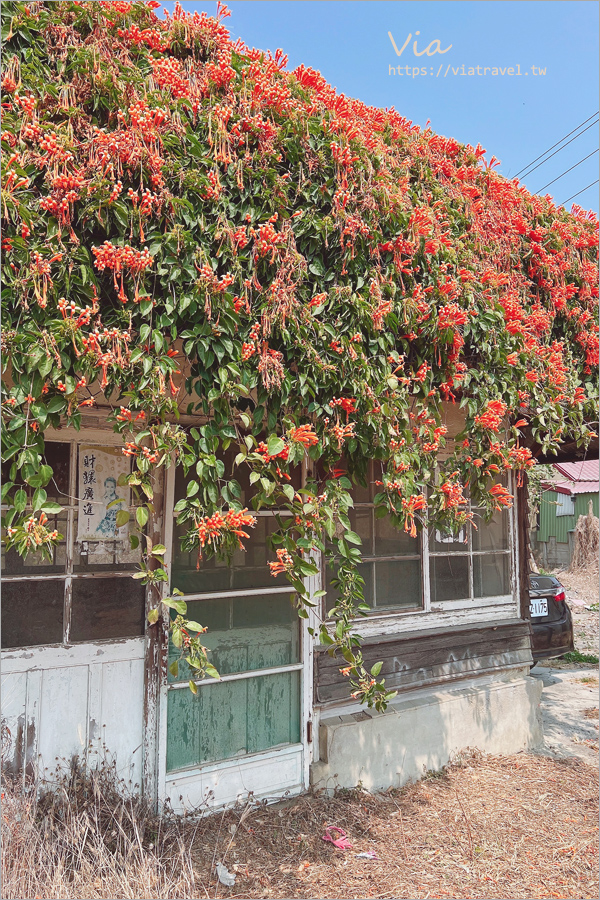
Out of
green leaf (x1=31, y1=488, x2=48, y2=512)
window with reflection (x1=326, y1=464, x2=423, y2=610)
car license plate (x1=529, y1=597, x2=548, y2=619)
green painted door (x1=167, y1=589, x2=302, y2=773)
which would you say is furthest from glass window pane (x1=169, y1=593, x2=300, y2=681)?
car license plate (x1=529, y1=597, x2=548, y2=619)

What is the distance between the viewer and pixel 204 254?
7.14 ft

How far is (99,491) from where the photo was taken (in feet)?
10.2

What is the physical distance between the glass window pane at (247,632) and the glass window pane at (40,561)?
0.73m

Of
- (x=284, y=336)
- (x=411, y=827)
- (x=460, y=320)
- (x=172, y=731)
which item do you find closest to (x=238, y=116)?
(x=284, y=336)

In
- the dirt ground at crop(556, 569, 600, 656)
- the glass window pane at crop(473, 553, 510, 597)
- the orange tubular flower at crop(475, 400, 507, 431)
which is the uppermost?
the orange tubular flower at crop(475, 400, 507, 431)

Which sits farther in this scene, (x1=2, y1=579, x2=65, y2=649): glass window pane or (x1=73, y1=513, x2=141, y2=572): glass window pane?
(x1=73, y1=513, x2=141, y2=572): glass window pane

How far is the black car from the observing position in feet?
22.3

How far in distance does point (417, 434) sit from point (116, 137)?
68.0 inches

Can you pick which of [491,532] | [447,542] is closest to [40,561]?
[447,542]

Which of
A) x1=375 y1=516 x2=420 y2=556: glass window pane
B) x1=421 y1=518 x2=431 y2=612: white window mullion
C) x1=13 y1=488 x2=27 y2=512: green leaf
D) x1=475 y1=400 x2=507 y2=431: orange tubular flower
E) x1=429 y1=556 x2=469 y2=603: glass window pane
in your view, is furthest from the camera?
x1=429 y1=556 x2=469 y2=603: glass window pane

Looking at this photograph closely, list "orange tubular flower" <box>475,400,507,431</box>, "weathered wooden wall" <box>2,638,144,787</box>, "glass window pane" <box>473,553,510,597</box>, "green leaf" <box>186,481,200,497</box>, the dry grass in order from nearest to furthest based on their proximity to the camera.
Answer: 1. "green leaf" <box>186,481,200,497</box>
2. the dry grass
3. "weathered wooden wall" <box>2,638,144,787</box>
4. "orange tubular flower" <box>475,400,507,431</box>
5. "glass window pane" <box>473,553,510,597</box>

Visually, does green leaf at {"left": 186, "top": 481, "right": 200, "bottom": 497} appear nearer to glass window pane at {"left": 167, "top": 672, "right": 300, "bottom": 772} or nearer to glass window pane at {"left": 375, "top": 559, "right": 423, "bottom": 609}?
glass window pane at {"left": 167, "top": 672, "right": 300, "bottom": 772}

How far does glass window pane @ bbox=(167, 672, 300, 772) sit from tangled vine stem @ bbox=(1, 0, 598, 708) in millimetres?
886

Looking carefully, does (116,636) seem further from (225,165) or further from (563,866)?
(563,866)
